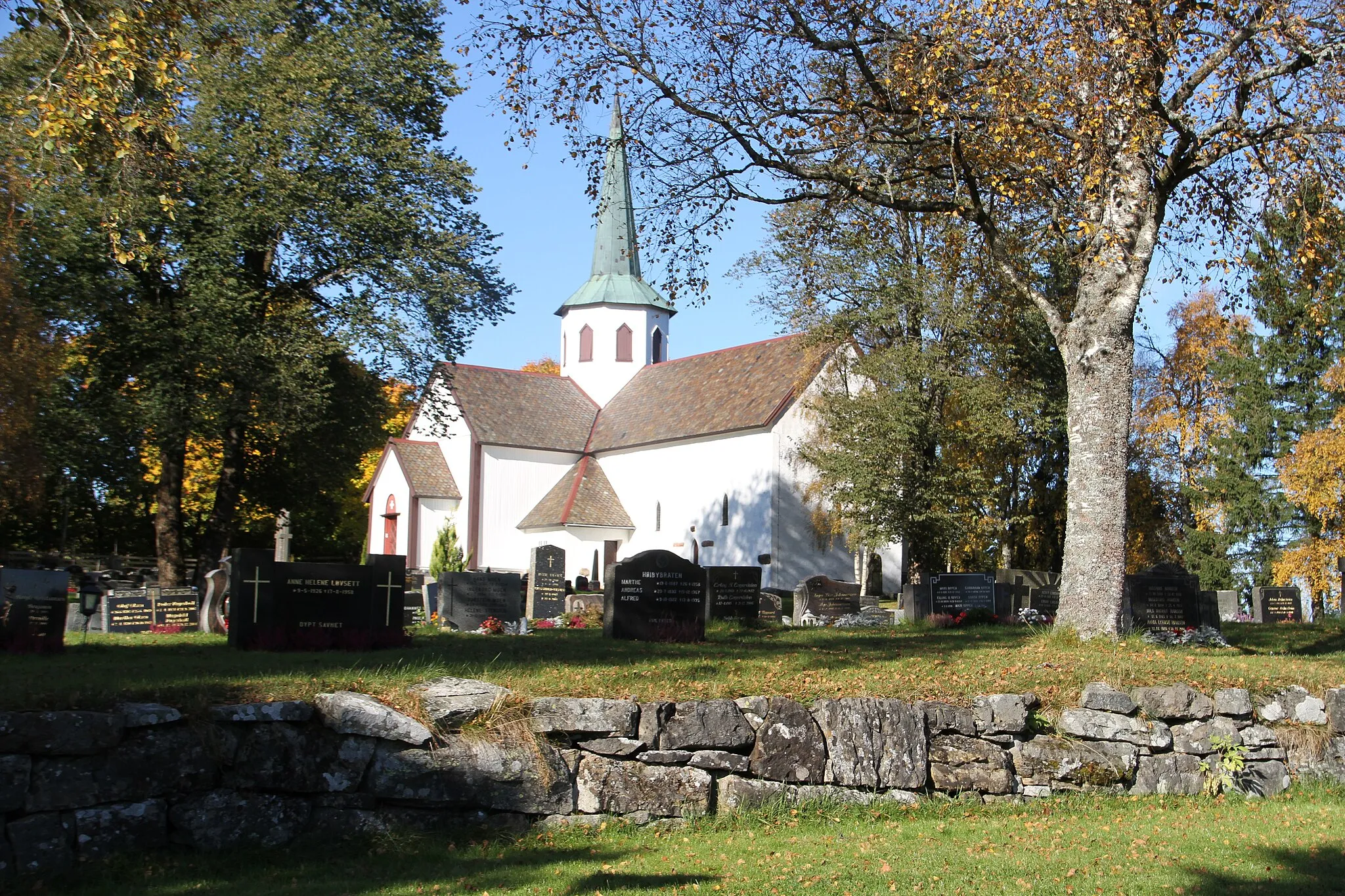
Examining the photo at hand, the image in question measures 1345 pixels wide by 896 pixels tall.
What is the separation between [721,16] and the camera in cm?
1407

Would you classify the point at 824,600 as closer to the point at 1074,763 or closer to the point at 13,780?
the point at 1074,763

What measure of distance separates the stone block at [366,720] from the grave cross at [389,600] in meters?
5.27

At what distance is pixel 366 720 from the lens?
25.5 feet

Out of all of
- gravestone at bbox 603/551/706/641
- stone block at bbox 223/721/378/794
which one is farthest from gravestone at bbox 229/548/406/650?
stone block at bbox 223/721/378/794

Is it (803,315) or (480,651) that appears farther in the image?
(803,315)

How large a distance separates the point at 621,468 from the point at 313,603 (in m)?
34.9

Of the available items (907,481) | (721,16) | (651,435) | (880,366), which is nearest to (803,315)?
(880,366)

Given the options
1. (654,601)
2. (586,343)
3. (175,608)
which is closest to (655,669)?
(654,601)

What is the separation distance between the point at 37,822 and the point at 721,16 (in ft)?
37.4

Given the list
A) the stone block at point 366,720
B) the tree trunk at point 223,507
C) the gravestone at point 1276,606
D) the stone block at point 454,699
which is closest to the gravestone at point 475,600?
the tree trunk at point 223,507

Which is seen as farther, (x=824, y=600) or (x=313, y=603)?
(x=824, y=600)

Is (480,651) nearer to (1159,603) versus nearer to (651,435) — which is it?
(1159,603)

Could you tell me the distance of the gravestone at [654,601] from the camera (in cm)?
1391

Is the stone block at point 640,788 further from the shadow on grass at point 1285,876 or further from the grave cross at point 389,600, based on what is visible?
the grave cross at point 389,600
